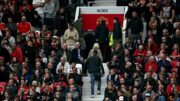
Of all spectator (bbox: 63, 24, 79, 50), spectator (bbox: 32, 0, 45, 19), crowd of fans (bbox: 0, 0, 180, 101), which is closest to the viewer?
crowd of fans (bbox: 0, 0, 180, 101)

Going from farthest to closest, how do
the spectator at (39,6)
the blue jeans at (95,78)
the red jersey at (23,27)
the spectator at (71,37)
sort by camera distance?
the spectator at (39,6), the red jersey at (23,27), the spectator at (71,37), the blue jeans at (95,78)

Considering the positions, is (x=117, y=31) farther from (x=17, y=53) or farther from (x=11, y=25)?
(x=11, y=25)

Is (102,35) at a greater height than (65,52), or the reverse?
(102,35)

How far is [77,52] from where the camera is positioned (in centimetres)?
4800

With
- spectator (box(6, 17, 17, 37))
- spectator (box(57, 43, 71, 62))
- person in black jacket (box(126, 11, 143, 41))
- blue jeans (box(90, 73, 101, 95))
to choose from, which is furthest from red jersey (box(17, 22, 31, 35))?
blue jeans (box(90, 73, 101, 95))

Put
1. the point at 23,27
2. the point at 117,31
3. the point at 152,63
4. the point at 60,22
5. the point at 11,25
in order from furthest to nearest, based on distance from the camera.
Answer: the point at 60,22 → the point at 11,25 → the point at 23,27 → the point at 117,31 → the point at 152,63

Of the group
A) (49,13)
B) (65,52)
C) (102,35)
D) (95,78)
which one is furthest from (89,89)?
(49,13)

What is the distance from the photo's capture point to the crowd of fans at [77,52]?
44781 millimetres

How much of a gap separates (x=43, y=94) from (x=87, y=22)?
27.8 feet

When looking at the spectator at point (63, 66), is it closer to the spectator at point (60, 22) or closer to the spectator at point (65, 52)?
the spectator at point (65, 52)

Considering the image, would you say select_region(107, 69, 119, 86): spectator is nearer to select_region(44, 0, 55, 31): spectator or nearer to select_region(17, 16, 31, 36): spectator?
select_region(17, 16, 31, 36): spectator

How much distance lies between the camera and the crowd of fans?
147 ft

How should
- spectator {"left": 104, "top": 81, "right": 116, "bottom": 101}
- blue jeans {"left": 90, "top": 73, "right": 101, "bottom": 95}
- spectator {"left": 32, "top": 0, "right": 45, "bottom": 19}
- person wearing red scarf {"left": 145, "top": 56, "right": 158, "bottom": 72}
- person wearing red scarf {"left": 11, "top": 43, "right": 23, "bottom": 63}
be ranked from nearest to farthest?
spectator {"left": 104, "top": 81, "right": 116, "bottom": 101}
person wearing red scarf {"left": 145, "top": 56, "right": 158, "bottom": 72}
blue jeans {"left": 90, "top": 73, "right": 101, "bottom": 95}
person wearing red scarf {"left": 11, "top": 43, "right": 23, "bottom": 63}
spectator {"left": 32, "top": 0, "right": 45, "bottom": 19}

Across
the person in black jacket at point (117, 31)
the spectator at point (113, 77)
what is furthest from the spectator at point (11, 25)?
the spectator at point (113, 77)
